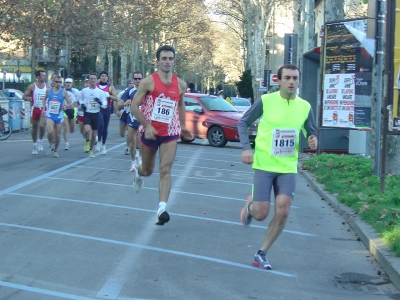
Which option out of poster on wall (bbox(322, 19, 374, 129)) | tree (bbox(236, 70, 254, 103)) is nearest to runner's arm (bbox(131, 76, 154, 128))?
poster on wall (bbox(322, 19, 374, 129))

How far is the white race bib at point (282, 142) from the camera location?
20.8ft

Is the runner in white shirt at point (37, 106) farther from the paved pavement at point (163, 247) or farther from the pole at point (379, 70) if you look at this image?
the pole at point (379, 70)

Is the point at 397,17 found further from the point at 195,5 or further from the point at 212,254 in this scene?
the point at 195,5

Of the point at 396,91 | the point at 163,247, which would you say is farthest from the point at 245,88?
the point at 163,247

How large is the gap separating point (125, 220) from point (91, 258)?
6.70ft

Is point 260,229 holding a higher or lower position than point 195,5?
lower

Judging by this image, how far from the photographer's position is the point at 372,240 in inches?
293

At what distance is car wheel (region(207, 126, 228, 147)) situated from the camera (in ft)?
71.7

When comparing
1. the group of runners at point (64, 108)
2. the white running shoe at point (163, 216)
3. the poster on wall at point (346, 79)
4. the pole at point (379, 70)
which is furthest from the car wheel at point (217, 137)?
the white running shoe at point (163, 216)

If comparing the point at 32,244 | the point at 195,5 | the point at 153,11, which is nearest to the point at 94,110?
the point at 32,244

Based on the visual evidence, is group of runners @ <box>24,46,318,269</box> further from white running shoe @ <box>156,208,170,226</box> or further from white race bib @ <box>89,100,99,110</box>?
white race bib @ <box>89,100,99,110</box>

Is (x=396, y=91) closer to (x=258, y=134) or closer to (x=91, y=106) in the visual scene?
(x=258, y=134)

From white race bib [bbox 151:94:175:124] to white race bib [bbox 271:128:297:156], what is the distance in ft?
7.19

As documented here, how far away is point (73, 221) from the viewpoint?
8.41 m
